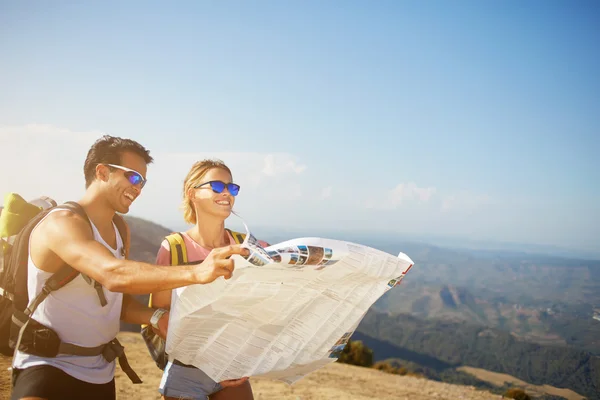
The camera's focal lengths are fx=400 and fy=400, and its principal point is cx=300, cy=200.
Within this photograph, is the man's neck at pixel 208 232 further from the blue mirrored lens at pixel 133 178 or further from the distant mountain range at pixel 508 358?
the distant mountain range at pixel 508 358

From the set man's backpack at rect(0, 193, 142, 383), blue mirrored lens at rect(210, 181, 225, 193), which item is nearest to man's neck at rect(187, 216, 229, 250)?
blue mirrored lens at rect(210, 181, 225, 193)

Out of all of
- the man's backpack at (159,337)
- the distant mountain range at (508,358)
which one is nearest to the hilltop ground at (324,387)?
the man's backpack at (159,337)

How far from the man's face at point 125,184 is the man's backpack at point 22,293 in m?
0.33

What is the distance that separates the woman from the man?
32 centimetres

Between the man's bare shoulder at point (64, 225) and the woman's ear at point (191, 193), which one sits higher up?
the woman's ear at point (191, 193)

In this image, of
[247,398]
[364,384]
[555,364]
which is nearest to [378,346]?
[555,364]

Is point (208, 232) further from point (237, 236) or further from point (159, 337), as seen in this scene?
point (159, 337)

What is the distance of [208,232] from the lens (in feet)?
10.9

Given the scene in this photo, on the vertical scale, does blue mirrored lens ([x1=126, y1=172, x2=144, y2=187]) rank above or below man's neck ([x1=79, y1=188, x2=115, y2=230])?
above

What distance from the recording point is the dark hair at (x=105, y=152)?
284 centimetres

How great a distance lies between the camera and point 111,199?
2807mm

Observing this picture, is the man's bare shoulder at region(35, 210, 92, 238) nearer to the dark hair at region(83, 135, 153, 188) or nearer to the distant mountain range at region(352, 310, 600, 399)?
the dark hair at region(83, 135, 153, 188)

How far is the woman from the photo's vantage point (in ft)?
9.26

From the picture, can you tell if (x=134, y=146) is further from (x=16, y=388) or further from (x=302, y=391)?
(x=302, y=391)
